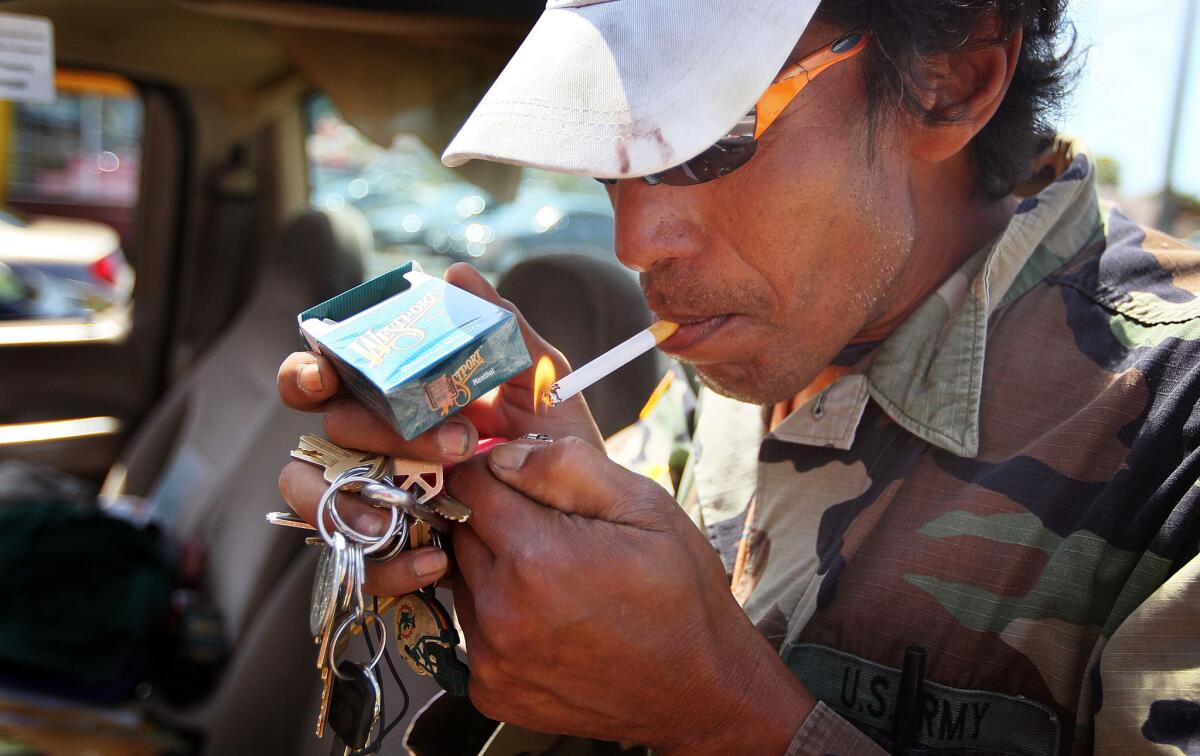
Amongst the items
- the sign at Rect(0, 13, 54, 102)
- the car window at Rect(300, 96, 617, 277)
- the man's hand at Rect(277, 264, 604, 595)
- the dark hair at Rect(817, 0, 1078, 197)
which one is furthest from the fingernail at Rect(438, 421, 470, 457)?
the sign at Rect(0, 13, 54, 102)

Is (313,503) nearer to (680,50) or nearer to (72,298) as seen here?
(680,50)

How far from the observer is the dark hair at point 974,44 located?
1.17m

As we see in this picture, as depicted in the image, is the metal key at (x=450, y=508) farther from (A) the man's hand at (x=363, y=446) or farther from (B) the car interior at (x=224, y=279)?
(B) the car interior at (x=224, y=279)

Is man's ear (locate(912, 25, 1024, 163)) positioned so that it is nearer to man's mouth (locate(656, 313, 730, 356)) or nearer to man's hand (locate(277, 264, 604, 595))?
man's mouth (locate(656, 313, 730, 356))

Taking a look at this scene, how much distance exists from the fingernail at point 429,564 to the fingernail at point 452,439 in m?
0.09

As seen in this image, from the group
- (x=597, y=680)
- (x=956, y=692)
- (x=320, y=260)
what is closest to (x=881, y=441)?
(x=956, y=692)

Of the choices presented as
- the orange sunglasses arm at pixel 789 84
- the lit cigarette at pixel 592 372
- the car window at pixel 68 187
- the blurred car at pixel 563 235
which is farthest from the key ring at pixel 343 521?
the blurred car at pixel 563 235

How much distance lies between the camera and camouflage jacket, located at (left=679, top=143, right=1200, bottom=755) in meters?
0.99

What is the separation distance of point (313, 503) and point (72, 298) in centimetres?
321

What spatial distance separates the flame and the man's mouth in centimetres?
15

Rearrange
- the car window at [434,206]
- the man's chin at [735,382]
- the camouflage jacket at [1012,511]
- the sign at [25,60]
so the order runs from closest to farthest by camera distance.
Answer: the camouflage jacket at [1012,511], the man's chin at [735,382], the sign at [25,60], the car window at [434,206]

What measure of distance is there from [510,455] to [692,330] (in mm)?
351

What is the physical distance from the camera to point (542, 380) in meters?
1.19

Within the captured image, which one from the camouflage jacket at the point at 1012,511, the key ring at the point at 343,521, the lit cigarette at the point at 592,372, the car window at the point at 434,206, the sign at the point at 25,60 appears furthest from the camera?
the car window at the point at 434,206
